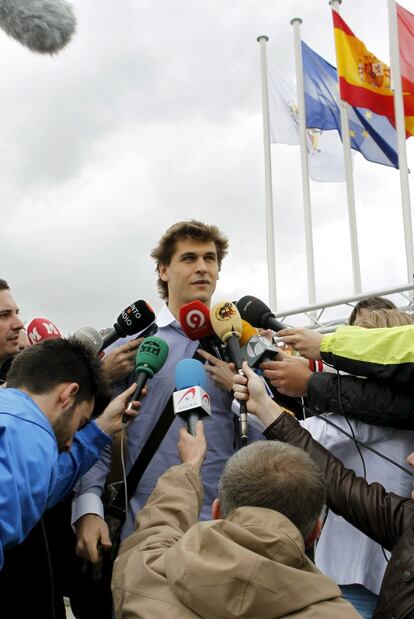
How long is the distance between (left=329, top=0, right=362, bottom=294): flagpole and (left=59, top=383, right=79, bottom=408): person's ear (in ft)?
29.0

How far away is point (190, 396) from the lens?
222 centimetres

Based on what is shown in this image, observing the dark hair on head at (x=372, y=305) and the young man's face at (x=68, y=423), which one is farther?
the dark hair on head at (x=372, y=305)

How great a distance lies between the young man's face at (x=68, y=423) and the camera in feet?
6.23

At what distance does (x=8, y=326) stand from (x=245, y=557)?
2.03m

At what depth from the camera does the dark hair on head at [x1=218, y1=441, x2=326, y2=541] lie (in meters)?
1.57

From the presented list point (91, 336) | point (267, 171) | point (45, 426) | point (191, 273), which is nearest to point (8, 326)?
point (91, 336)

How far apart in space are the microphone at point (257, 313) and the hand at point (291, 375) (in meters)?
0.24

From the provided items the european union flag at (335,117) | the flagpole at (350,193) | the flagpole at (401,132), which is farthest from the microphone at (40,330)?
the european union flag at (335,117)

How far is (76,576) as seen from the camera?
238cm

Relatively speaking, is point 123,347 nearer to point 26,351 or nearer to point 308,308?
point 26,351

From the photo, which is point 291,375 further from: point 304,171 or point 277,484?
point 304,171

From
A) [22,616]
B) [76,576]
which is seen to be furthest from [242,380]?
[22,616]

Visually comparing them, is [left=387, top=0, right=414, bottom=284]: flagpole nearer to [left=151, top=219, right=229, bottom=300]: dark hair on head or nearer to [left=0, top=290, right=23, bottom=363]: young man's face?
[left=151, top=219, right=229, bottom=300]: dark hair on head

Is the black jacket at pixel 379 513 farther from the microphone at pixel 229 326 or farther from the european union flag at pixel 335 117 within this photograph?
the european union flag at pixel 335 117
